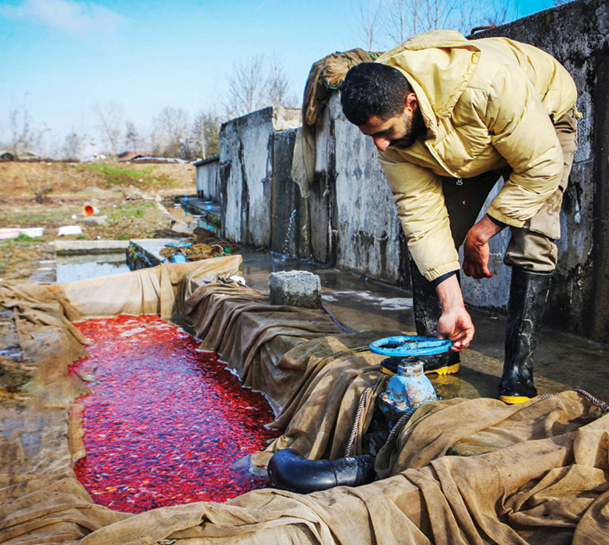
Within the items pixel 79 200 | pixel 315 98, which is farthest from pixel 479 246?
pixel 79 200

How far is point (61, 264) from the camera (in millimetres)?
12086

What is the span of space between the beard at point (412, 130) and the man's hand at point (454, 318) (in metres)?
0.65

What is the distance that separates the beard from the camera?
212cm

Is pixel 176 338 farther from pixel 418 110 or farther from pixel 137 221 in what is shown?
pixel 137 221

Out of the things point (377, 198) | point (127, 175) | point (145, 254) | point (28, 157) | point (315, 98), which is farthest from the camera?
point (28, 157)

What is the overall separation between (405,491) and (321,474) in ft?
1.98

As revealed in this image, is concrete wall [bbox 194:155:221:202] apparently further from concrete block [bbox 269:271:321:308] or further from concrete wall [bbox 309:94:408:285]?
concrete block [bbox 269:271:321:308]

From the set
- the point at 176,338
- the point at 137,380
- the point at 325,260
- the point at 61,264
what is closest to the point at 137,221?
the point at 61,264

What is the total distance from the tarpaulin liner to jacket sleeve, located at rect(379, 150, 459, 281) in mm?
634

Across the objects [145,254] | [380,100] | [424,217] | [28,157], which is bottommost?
[145,254]

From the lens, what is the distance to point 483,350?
3.30 m

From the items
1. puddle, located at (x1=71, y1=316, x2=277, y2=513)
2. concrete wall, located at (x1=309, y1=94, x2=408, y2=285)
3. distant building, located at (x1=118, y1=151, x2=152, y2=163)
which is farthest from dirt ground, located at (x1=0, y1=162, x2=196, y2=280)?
distant building, located at (x1=118, y1=151, x2=152, y2=163)

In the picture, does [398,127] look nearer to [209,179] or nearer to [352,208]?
[352,208]

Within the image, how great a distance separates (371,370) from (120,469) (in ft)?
4.95
